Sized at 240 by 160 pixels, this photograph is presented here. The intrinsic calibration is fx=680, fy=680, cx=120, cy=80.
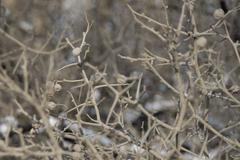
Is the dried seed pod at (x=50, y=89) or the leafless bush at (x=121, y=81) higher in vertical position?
the dried seed pod at (x=50, y=89)

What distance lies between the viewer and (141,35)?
595cm

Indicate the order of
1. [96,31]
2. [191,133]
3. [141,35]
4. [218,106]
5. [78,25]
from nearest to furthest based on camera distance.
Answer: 1. [191,133]
2. [218,106]
3. [78,25]
4. [141,35]
5. [96,31]

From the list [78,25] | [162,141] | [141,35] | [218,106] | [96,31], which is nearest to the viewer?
[162,141]

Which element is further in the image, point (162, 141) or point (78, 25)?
point (78, 25)

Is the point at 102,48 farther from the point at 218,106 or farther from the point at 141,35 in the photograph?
the point at 218,106

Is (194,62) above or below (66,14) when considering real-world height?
above

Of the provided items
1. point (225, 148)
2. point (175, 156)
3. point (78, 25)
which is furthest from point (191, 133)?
point (78, 25)

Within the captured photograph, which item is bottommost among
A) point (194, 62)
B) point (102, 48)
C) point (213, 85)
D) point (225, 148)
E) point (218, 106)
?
point (102, 48)

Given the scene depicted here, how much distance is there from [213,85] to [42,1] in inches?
183

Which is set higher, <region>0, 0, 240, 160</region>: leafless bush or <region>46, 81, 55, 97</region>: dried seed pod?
<region>46, 81, 55, 97</region>: dried seed pod

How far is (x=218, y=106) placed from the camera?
3.87 metres

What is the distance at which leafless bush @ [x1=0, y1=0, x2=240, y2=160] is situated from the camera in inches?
86.1

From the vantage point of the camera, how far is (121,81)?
2.28m

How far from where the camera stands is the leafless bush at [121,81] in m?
2.19
